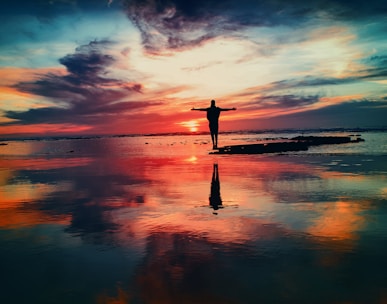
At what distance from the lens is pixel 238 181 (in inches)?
871

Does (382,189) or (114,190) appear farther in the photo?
(114,190)

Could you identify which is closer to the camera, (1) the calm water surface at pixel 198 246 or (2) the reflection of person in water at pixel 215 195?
(1) the calm water surface at pixel 198 246

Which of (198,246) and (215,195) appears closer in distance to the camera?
(198,246)

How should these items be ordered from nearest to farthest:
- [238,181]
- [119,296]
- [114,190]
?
1. [119,296]
2. [114,190]
3. [238,181]

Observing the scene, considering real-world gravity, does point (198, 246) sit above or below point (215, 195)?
below

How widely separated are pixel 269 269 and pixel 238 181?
1379 cm

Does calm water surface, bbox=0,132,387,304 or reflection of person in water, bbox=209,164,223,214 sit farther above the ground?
reflection of person in water, bbox=209,164,223,214

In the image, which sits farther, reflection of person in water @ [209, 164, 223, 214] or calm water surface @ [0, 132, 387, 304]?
reflection of person in water @ [209, 164, 223, 214]

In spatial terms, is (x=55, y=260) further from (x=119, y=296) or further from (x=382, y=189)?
(x=382, y=189)

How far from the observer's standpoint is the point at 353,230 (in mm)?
11305

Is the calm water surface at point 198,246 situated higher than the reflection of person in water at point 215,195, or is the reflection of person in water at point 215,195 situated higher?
the reflection of person in water at point 215,195

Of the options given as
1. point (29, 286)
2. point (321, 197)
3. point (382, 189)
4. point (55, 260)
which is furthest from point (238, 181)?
point (29, 286)

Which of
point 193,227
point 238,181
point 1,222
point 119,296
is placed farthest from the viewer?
point 238,181

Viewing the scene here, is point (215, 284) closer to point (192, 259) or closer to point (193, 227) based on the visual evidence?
point (192, 259)
